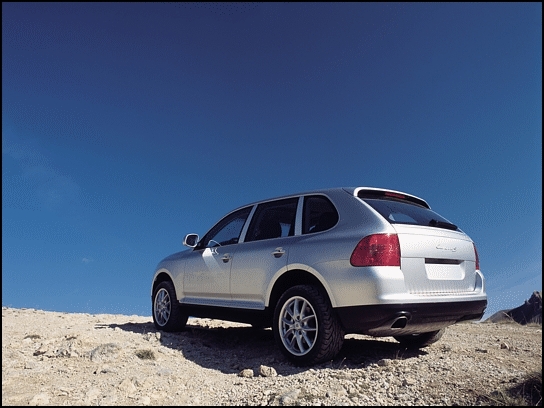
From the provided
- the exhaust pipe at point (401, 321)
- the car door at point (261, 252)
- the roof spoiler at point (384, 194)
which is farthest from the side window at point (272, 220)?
the exhaust pipe at point (401, 321)

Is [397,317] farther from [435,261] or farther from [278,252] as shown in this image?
[278,252]

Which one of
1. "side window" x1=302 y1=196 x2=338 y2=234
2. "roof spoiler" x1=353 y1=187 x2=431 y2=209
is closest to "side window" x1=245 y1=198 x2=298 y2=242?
"side window" x1=302 y1=196 x2=338 y2=234

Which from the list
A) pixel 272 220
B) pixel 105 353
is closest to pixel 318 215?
pixel 272 220

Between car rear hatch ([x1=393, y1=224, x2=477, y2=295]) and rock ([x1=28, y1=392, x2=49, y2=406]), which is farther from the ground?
car rear hatch ([x1=393, y1=224, x2=477, y2=295])

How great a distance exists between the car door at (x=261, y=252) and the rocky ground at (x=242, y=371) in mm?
796

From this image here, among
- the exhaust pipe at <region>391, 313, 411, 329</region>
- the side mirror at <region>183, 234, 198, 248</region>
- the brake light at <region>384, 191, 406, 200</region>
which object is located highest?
the brake light at <region>384, 191, 406, 200</region>

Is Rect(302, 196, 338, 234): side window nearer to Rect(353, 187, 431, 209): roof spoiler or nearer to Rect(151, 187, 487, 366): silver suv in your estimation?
Rect(151, 187, 487, 366): silver suv

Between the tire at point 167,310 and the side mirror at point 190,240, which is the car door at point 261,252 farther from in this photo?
the tire at point 167,310

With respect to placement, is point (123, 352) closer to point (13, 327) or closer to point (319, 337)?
point (319, 337)

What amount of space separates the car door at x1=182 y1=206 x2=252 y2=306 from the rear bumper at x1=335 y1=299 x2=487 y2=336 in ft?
6.81

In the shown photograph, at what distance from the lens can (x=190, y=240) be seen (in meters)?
6.86

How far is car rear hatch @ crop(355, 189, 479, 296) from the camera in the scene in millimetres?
4383

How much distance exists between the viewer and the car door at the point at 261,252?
5262 millimetres

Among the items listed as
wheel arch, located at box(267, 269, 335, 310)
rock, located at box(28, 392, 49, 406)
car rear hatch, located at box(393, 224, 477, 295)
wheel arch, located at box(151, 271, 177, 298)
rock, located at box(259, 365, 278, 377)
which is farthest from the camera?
wheel arch, located at box(151, 271, 177, 298)
